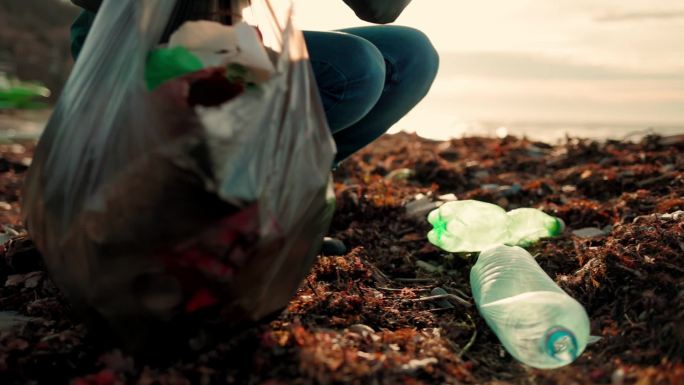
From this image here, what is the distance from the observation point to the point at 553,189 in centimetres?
318

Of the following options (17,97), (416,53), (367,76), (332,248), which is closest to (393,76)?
(416,53)

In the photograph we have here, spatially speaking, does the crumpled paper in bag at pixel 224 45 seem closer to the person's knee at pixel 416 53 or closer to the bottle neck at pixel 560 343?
the bottle neck at pixel 560 343

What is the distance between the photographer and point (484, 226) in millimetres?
2400

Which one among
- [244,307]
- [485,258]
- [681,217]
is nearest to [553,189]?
[681,217]

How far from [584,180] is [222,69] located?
2.46 meters

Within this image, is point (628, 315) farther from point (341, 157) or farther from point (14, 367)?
point (14, 367)

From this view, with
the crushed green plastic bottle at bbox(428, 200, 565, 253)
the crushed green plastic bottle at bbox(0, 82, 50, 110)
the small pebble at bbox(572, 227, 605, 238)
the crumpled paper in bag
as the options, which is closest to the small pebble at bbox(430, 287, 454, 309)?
the crushed green plastic bottle at bbox(428, 200, 565, 253)

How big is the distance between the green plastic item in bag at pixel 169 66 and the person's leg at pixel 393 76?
1.00 metres

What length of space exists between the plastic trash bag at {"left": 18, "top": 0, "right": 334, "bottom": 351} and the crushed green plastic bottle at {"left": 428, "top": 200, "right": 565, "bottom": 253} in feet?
3.39

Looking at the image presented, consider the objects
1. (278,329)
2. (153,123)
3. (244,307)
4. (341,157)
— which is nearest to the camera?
(153,123)

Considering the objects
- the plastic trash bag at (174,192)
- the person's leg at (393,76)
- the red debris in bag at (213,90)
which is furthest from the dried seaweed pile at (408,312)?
the red debris in bag at (213,90)

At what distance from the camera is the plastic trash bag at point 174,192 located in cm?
118

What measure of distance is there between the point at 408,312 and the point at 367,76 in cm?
72

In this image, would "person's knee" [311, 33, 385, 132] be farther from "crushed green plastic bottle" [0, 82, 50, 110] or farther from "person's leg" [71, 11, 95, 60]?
"crushed green plastic bottle" [0, 82, 50, 110]
